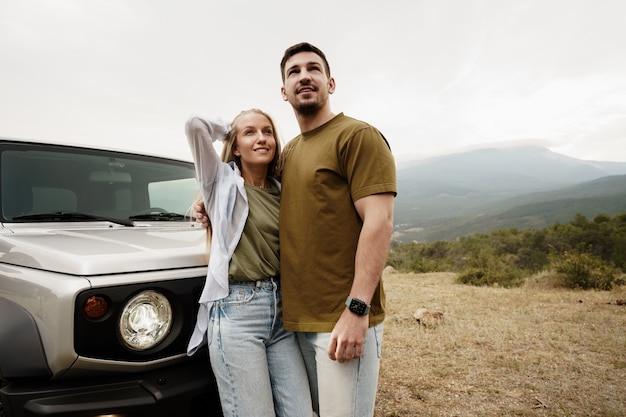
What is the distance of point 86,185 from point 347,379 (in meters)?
2.17

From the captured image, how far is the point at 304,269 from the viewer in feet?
5.85

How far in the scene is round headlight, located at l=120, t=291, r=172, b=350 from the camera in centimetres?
Answer: 180

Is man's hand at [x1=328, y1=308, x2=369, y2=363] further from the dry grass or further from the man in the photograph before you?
the dry grass

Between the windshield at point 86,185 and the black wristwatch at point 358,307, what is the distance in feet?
5.77

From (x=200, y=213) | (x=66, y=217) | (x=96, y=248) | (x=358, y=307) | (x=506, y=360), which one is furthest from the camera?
(x=506, y=360)

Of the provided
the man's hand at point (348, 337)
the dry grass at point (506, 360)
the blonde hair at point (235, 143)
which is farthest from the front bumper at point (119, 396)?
the dry grass at point (506, 360)

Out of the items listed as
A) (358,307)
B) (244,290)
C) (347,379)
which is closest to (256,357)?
(244,290)

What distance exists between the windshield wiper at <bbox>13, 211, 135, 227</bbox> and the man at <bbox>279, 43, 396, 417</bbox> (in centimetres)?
133

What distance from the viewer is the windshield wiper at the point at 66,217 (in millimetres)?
2477

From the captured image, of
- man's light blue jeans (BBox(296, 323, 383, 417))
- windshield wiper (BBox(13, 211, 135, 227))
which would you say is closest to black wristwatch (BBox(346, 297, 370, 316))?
man's light blue jeans (BBox(296, 323, 383, 417))

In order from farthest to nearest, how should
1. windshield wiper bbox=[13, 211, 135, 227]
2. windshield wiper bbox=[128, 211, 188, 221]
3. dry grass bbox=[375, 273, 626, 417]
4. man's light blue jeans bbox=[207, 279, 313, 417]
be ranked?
1. dry grass bbox=[375, 273, 626, 417]
2. windshield wiper bbox=[128, 211, 188, 221]
3. windshield wiper bbox=[13, 211, 135, 227]
4. man's light blue jeans bbox=[207, 279, 313, 417]

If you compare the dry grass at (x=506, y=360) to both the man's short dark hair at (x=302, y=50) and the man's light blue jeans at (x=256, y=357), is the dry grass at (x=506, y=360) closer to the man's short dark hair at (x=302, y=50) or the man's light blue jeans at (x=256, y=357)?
the man's light blue jeans at (x=256, y=357)

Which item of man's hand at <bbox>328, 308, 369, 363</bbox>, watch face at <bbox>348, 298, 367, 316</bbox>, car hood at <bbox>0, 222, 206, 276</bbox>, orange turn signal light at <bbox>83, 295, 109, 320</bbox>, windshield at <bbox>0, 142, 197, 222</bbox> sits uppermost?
windshield at <bbox>0, 142, 197, 222</bbox>

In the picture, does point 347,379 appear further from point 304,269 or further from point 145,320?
point 145,320
